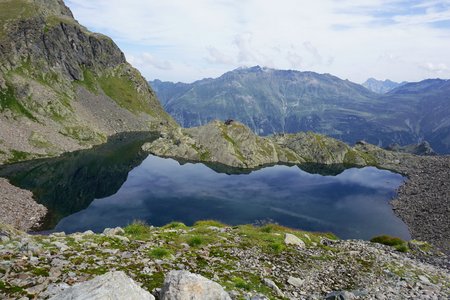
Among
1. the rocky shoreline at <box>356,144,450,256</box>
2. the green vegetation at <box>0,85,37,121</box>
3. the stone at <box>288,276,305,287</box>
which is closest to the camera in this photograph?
the stone at <box>288,276,305,287</box>

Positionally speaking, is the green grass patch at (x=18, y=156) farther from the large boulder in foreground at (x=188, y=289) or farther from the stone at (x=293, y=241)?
the large boulder in foreground at (x=188, y=289)

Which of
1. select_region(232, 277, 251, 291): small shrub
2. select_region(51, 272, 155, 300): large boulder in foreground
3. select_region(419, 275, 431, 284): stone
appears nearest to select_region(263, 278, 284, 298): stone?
select_region(232, 277, 251, 291): small shrub

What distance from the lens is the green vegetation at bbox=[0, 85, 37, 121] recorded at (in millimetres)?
180712

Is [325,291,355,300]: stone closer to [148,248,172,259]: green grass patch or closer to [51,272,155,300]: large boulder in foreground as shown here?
[148,248,172,259]: green grass patch

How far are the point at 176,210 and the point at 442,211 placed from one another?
9428 centimetres

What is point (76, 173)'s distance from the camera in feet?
462

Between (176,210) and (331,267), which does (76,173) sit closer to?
(176,210)

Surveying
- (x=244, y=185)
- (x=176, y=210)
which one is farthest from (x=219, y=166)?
(x=176, y=210)

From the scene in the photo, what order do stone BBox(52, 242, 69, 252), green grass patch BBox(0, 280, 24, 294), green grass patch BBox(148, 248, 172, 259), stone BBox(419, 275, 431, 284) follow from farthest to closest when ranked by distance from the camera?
stone BBox(419, 275, 431, 284) < green grass patch BBox(148, 248, 172, 259) < stone BBox(52, 242, 69, 252) < green grass patch BBox(0, 280, 24, 294)

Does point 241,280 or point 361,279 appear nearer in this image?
point 241,280

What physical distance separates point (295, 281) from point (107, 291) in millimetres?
12771

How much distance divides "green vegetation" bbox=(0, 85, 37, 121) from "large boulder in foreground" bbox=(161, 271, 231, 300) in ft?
671

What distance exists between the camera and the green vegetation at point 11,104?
593 feet

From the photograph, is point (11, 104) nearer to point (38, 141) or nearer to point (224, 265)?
point (38, 141)
